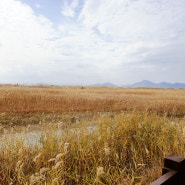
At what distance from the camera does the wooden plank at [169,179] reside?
1.90m

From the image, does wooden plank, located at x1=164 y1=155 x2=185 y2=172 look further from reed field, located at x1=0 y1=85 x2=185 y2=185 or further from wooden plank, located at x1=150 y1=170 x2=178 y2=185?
reed field, located at x1=0 y1=85 x2=185 y2=185

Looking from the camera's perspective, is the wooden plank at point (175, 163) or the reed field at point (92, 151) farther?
the reed field at point (92, 151)

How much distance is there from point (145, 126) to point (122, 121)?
0.55m

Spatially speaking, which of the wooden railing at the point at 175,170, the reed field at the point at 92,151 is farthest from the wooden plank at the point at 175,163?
the reed field at the point at 92,151

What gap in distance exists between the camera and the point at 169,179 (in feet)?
6.54

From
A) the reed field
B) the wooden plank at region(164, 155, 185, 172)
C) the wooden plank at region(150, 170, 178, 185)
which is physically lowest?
the reed field

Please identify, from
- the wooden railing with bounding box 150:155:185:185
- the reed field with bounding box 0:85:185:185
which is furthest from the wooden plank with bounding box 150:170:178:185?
the reed field with bounding box 0:85:185:185

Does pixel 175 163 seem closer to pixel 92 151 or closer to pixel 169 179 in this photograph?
pixel 169 179


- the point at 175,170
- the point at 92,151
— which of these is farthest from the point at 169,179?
the point at 92,151

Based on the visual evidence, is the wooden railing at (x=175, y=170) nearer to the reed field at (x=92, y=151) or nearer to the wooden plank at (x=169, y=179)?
the wooden plank at (x=169, y=179)

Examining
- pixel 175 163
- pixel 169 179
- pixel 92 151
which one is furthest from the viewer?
pixel 92 151

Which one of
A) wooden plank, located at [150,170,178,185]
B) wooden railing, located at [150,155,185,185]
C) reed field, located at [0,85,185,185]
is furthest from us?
reed field, located at [0,85,185,185]

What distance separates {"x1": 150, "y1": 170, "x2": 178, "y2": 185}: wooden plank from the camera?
1.90m

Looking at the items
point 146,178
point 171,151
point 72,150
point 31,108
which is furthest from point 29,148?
point 31,108
